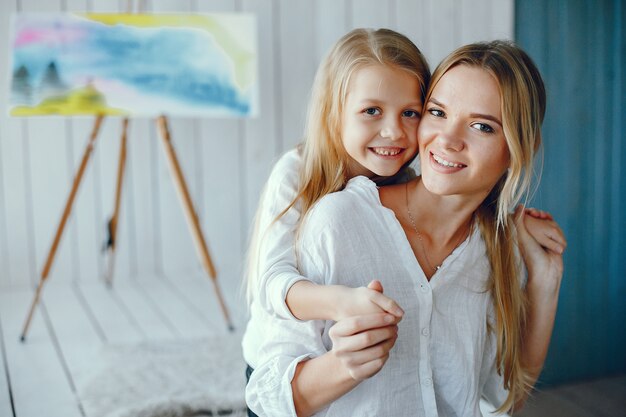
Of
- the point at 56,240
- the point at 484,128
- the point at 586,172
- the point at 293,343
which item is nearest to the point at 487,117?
the point at 484,128

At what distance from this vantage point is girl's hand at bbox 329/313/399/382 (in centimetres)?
105

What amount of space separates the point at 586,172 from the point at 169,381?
1.51 meters

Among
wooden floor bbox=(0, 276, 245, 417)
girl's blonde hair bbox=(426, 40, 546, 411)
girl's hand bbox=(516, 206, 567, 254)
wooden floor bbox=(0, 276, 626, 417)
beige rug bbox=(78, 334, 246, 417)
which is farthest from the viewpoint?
wooden floor bbox=(0, 276, 245, 417)

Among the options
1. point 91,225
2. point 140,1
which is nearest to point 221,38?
point 140,1

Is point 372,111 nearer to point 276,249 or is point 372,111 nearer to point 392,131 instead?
point 392,131

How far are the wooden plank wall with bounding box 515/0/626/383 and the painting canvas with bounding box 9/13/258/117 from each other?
5.18ft

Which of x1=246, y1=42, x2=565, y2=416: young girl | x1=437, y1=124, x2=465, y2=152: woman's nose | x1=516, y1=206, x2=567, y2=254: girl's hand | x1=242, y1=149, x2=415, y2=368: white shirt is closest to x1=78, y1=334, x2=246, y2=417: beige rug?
x1=242, y1=149, x2=415, y2=368: white shirt

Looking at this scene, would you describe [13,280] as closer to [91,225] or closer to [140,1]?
[91,225]

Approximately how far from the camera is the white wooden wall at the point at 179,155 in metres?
3.80

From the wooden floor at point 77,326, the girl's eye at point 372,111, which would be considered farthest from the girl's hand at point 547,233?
the wooden floor at point 77,326

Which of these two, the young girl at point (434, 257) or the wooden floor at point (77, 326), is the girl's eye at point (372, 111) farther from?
the wooden floor at point (77, 326)

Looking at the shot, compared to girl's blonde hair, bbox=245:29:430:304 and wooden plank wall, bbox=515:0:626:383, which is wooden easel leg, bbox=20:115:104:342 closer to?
girl's blonde hair, bbox=245:29:430:304

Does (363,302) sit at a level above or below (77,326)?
above

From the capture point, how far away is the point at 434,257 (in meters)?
1.34
